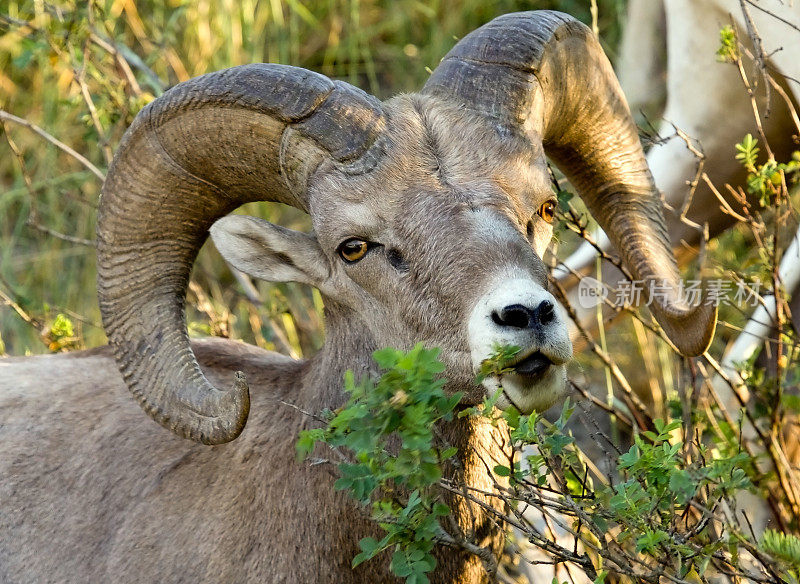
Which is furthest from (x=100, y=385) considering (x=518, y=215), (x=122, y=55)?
(x=122, y=55)

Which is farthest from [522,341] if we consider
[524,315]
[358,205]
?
[358,205]

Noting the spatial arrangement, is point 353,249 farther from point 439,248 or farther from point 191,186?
point 191,186

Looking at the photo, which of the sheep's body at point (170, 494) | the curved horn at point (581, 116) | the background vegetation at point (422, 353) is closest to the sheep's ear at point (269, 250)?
the sheep's body at point (170, 494)

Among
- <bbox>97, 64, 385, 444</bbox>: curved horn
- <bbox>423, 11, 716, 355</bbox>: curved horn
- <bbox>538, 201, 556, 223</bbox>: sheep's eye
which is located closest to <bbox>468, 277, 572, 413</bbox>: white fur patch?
<bbox>538, 201, 556, 223</bbox>: sheep's eye

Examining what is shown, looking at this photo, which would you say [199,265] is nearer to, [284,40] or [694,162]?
[284,40]

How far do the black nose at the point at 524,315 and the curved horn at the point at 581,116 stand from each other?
114cm

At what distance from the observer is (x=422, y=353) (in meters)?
3.27

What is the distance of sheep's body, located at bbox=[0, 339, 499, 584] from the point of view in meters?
4.38

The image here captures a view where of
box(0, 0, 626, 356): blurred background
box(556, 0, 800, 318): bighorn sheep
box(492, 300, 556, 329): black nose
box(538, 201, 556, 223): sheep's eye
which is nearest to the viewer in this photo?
box(492, 300, 556, 329): black nose

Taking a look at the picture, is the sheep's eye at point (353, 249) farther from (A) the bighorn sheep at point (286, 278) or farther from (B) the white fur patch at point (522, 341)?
(B) the white fur patch at point (522, 341)

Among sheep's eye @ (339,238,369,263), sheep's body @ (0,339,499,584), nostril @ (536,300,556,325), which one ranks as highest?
sheep's eye @ (339,238,369,263)

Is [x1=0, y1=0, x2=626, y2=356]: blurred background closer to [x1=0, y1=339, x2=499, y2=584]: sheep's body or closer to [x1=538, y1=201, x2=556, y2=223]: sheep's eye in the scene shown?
[x1=0, y1=339, x2=499, y2=584]: sheep's body

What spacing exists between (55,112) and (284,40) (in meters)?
2.62

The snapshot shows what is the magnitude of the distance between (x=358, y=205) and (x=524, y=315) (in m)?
0.96
